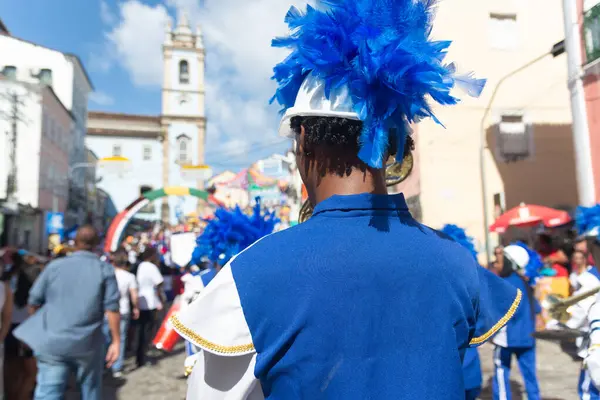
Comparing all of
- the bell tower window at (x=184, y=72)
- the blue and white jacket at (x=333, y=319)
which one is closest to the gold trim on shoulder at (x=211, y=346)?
the blue and white jacket at (x=333, y=319)

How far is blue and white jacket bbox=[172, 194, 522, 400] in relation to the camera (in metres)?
1.07

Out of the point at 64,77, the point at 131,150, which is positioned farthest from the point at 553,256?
the point at 131,150

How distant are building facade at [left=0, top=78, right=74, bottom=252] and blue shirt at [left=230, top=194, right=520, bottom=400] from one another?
20928 millimetres

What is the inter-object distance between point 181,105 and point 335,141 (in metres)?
47.7

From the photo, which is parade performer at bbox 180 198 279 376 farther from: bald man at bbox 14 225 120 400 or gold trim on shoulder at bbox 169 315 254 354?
gold trim on shoulder at bbox 169 315 254 354

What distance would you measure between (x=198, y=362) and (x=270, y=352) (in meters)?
0.24

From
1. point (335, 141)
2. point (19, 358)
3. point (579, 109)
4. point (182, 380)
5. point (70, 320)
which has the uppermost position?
point (579, 109)

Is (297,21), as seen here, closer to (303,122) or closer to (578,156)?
(303,122)

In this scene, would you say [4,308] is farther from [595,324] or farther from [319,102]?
[595,324]

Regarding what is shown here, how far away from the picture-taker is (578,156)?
34.0ft

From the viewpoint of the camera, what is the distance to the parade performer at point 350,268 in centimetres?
108

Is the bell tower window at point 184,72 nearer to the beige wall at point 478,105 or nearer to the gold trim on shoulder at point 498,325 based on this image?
the beige wall at point 478,105

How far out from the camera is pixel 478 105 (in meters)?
15.1

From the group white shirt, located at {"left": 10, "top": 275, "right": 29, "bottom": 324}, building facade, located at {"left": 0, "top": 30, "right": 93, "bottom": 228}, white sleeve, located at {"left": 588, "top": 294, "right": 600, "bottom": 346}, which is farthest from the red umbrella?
building facade, located at {"left": 0, "top": 30, "right": 93, "bottom": 228}
